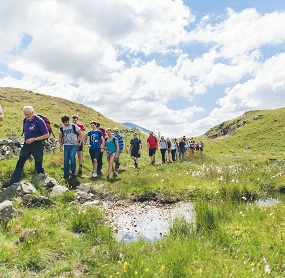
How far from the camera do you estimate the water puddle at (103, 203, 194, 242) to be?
7.27m

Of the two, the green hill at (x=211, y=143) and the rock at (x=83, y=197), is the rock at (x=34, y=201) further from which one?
the green hill at (x=211, y=143)

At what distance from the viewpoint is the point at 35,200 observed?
834 centimetres

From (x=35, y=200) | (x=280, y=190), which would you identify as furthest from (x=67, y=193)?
(x=280, y=190)

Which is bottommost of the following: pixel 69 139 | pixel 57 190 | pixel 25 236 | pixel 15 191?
pixel 25 236

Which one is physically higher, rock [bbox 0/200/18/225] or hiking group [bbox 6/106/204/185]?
hiking group [bbox 6/106/204/185]

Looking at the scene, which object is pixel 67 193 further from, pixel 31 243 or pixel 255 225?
pixel 255 225

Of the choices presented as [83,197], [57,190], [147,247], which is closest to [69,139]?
[57,190]

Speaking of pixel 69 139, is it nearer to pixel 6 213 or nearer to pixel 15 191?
pixel 15 191

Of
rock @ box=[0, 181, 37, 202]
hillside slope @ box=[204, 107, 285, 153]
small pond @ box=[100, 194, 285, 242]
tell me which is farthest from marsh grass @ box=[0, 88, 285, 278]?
hillside slope @ box=[204, 107, 285, 153]

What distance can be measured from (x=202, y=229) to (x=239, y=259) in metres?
1.39

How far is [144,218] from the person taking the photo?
29.0ft

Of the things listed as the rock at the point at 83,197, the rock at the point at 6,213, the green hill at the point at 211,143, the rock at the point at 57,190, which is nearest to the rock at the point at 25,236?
the rock at the point at 6,213

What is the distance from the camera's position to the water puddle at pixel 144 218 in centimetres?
727

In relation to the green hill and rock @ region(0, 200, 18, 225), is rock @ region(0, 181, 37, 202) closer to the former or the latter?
rock @ region(0, 200, 18, 225)
